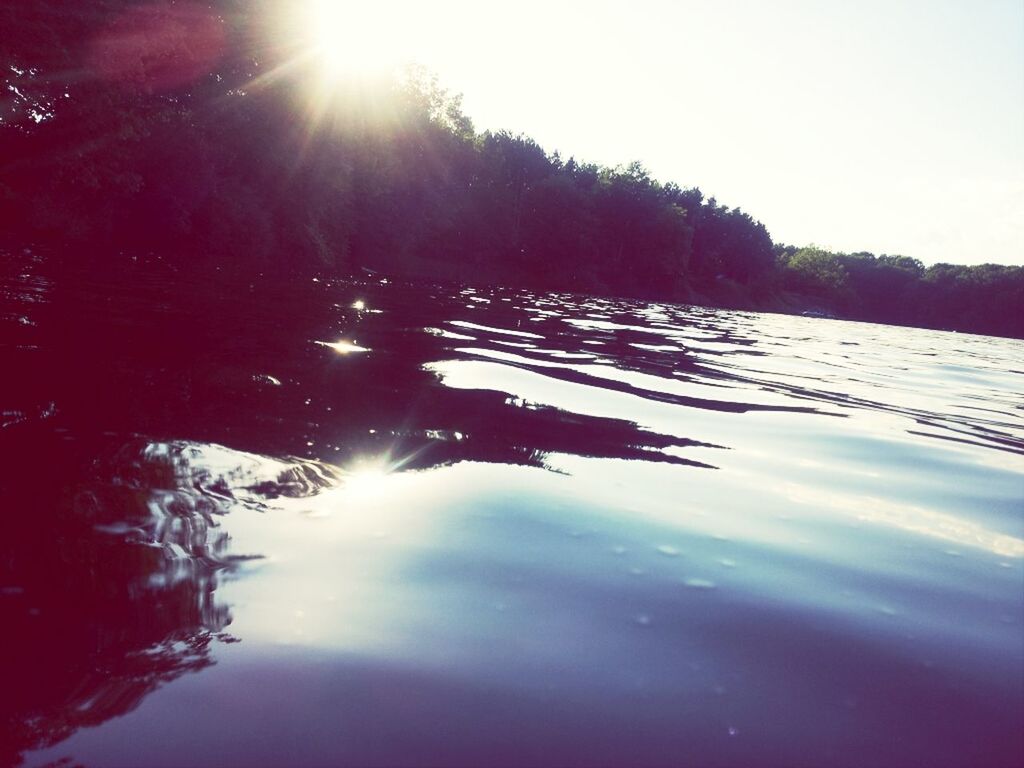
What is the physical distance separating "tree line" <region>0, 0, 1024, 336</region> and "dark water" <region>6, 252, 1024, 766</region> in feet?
43.4

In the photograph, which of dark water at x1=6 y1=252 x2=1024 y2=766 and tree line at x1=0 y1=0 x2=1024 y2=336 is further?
tree line at x1=0 y1=0 x2=1024 y2=336

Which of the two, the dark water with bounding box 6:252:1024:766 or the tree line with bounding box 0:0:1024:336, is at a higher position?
the tree line with bounding box 0:0:1024:336

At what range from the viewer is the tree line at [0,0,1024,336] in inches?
704

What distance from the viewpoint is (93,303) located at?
7.12m

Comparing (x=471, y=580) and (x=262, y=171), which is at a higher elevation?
(x=262, y=171)

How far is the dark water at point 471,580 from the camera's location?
4.34 feet

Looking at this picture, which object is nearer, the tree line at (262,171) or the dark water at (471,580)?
the dark water at (471,580)

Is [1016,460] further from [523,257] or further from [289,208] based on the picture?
[523,257]

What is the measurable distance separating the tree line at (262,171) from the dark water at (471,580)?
521 inches

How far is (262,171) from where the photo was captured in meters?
32.4

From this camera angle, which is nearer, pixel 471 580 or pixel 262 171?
pixel 471 580

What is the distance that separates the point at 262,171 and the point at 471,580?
34.6m

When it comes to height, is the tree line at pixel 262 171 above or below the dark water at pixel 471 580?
above

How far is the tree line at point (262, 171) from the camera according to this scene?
1788 centimetres
